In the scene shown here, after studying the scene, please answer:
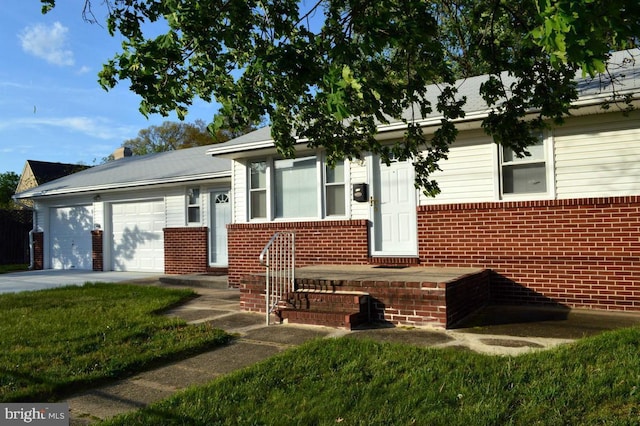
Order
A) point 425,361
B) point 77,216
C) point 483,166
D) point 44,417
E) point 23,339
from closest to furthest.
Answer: point 44,417, point 425,361, point 23,339, point 483,166, point 77,216

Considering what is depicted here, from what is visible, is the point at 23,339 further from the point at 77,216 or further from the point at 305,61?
the point at 77,216

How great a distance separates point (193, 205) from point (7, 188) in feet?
59.1

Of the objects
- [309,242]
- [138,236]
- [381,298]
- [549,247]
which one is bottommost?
[381,298]

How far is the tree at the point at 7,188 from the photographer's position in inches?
957

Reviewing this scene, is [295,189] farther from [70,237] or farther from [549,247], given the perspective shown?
[70,237]

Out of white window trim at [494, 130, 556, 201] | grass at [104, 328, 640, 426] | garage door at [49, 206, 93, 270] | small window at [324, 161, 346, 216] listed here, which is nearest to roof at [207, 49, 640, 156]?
white window trim at [494, 130, 556, 201]

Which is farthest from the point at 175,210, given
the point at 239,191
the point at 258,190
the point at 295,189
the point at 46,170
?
the point at 46,170

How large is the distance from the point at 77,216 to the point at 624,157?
15624 millimetres

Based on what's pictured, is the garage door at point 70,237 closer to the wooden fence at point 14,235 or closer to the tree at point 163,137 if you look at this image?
the wooden fence at point 14,235

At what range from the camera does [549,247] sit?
751 cm

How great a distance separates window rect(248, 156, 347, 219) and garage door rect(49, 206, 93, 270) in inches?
323

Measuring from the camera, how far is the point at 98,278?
527 inches

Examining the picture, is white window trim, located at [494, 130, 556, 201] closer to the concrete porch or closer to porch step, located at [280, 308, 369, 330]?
the concrete porch

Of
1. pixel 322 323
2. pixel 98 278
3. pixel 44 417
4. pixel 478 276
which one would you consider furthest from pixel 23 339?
pixel 98 278
